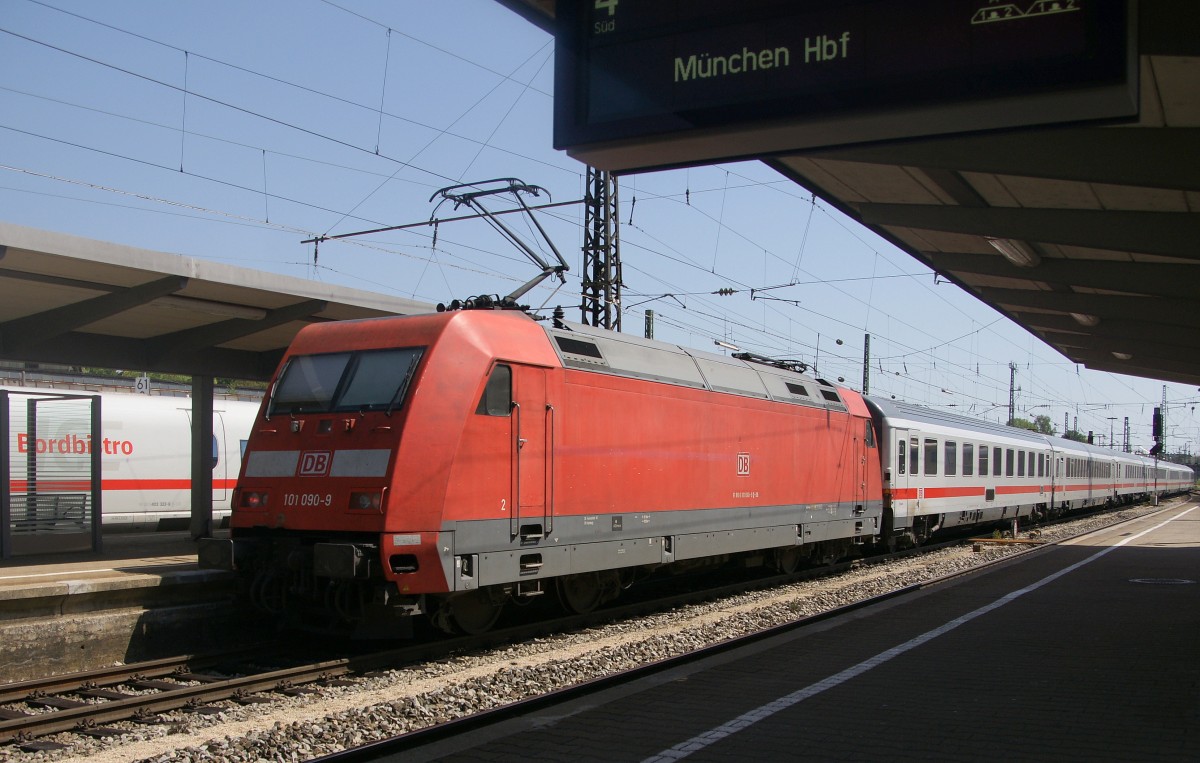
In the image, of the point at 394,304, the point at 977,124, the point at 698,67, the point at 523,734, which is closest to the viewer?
the point at 977,124

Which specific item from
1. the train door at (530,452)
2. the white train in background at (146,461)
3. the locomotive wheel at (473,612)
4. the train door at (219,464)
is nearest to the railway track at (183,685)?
the locomotive wheel at (473,612)

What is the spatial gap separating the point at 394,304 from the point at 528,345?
12.3 feet

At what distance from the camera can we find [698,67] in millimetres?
6066

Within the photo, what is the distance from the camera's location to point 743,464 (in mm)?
14133

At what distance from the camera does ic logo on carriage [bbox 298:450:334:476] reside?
9.49 metres

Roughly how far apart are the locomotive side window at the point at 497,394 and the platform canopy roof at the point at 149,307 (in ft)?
11.6

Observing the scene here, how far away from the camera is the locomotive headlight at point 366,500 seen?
889 cm

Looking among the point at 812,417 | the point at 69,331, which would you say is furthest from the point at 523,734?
the point at 812,417

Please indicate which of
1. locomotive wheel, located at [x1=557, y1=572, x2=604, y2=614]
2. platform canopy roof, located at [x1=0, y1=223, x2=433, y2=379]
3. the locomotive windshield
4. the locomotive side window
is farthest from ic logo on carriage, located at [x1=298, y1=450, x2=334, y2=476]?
locomotive wheel, located at [x1=557, y1=572, x2=604, y2=614]

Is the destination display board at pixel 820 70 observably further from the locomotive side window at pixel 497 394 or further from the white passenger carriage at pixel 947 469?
the white passenger carriage at pixel 947 469

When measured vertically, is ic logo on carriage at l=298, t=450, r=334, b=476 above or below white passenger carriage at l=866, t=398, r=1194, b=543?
above

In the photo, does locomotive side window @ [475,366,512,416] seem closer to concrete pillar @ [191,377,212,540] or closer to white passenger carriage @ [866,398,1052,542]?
concrete pillar @ [191,377,212,540]

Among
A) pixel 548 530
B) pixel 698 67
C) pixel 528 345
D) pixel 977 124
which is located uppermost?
pixel 698 67

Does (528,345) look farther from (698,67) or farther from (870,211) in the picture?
(870,211)
